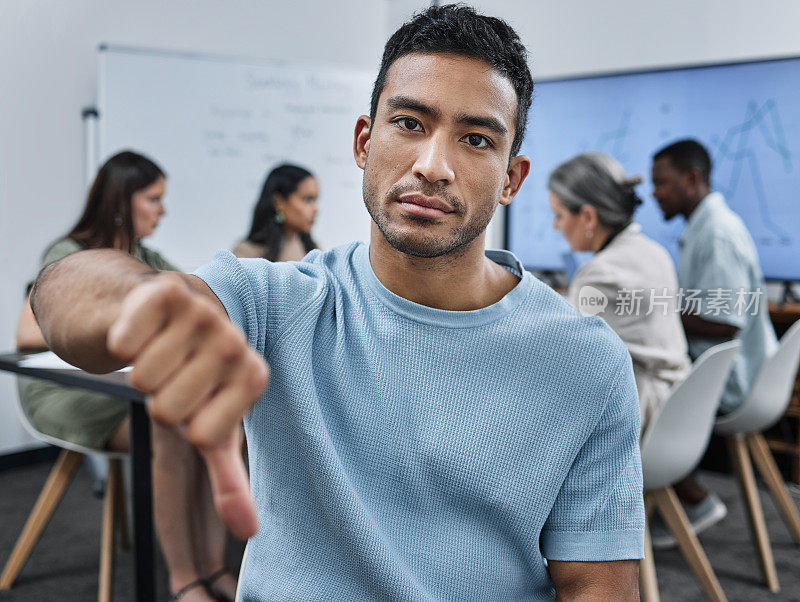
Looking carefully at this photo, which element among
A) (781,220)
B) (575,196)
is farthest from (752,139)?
(575,196)

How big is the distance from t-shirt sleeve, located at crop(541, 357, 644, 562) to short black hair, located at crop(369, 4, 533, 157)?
351 mm

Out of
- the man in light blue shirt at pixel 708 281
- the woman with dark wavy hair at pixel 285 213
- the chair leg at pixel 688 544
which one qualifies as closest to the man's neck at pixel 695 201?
the man in light blue shirt at pixel 708 281

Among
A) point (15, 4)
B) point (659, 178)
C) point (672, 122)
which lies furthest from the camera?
point (672, 122)

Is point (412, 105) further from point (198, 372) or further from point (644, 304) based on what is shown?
point (644, 304)

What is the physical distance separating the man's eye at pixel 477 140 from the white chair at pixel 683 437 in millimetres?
1052

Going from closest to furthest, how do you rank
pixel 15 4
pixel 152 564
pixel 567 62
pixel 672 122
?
pixel 152 564, pixel 15 4, pixel 672 122, pixel 567 62

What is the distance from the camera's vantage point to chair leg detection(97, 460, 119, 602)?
1.87 m

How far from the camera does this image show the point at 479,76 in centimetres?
85

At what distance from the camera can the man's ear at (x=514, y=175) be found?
3.17ft

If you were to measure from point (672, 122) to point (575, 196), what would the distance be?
1.84 metres

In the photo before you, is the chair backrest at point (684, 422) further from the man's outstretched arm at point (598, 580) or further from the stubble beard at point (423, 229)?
the stubble beard at point (423, 229)

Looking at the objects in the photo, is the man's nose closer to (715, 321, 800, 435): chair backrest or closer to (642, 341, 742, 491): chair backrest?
(642, 341, 742, 491): chair backrest

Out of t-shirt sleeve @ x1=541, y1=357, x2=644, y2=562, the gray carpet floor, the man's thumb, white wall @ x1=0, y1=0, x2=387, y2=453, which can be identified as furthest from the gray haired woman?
white wall @ x1=0, y1=0, x2=387, y2=453

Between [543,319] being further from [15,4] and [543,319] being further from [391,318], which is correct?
[15,4]
